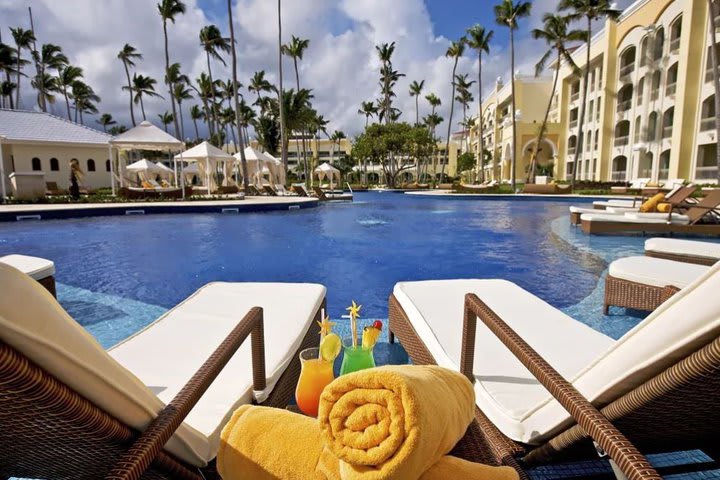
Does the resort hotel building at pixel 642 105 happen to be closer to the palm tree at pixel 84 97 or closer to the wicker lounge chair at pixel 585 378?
the wicker lounge chair at pixel 585 378

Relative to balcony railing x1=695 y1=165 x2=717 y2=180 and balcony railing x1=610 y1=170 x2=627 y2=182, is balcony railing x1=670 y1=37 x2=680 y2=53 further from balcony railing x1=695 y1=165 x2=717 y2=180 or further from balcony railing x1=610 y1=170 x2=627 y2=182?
balcony railing x1=610 y1=170 x2=627 y2=182

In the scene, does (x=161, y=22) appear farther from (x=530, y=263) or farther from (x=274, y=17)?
(x=530, y=263)

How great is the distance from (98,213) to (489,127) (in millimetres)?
41533

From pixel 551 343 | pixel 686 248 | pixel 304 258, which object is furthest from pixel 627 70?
pixel 551 343

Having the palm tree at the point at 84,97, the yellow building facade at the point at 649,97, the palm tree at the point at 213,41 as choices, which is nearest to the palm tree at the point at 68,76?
the palm tree at the point at 84,97

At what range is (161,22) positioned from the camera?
23938mm

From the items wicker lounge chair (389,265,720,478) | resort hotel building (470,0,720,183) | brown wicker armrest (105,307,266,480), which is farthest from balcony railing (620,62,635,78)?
brown wicker armrest (105,307,266,480)

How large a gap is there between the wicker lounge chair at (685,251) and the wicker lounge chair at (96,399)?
434 cm

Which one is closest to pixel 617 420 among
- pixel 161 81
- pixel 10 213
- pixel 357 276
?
pixel 357 276

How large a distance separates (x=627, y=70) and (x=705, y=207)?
23179 mm

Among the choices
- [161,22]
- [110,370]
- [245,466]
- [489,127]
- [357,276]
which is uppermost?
[161,22]

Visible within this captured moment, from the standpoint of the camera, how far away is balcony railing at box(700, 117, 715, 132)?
18.6m

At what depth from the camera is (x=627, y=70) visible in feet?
82.5

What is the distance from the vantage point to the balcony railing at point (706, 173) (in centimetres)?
1875
